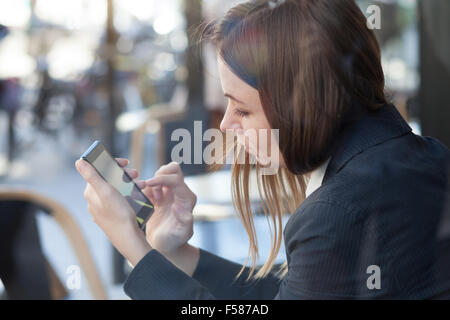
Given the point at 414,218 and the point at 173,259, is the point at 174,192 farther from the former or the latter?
the point at 414,218

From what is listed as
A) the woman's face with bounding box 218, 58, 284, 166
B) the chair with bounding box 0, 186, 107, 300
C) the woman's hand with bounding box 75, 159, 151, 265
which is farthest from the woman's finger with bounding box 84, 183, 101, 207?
the chair with bounding box 0, 186, 107, 300

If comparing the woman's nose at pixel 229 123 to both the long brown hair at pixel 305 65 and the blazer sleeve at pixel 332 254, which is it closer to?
the long brown hair at pixel 305 65

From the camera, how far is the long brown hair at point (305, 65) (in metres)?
0.68

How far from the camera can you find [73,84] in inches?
114

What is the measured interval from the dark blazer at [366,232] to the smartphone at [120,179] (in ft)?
0.29

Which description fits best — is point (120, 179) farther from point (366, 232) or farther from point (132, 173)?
point (366, 232)

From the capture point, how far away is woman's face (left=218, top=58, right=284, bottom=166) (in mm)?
716

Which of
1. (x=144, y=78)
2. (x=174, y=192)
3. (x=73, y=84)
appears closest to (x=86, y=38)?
(x=144, y=78)

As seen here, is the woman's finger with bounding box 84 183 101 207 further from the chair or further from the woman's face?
the chair

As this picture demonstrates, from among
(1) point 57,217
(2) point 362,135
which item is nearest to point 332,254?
(2) point 362,135

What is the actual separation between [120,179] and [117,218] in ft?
0.27

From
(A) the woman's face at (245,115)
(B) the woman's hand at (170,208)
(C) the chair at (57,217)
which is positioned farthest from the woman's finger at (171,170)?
(C) the chair at (57,217)

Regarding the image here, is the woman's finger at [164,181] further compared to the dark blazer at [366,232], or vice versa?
the woman's finger at [164,181]

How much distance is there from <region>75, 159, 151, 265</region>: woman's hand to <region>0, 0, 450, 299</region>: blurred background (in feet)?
0.67
